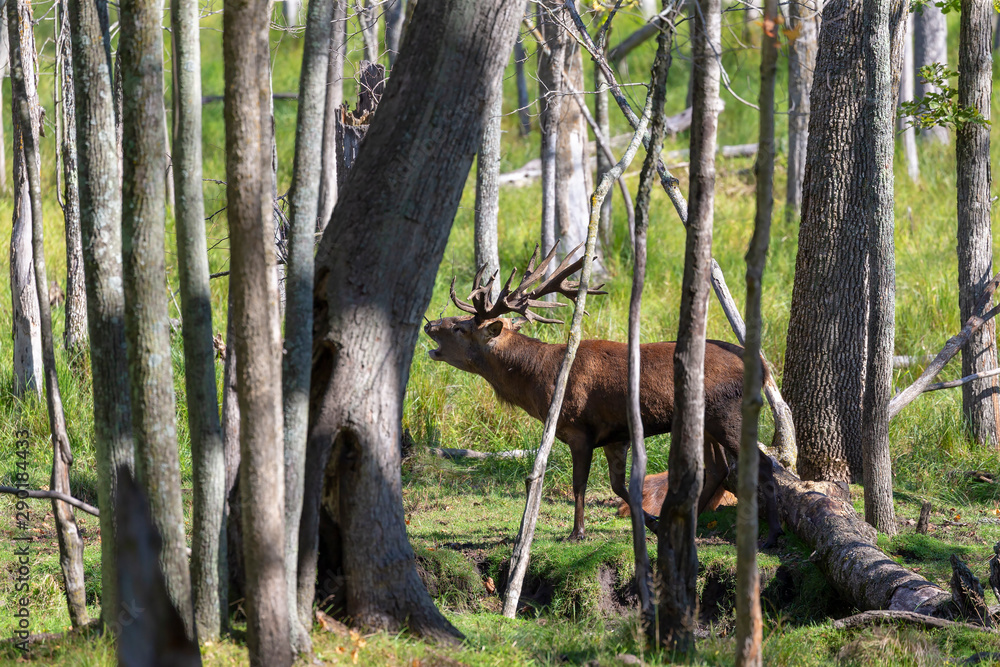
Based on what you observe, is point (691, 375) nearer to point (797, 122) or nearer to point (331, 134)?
point (331, 134)

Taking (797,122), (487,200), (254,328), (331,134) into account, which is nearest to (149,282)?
(254,328)

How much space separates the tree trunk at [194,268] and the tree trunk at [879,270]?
430 cm

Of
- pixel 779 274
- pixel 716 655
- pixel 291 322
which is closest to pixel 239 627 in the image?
pixel 291 322

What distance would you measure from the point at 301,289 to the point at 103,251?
78 cm

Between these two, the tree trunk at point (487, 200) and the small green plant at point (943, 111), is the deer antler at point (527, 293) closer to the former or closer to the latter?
the tree trunk at point (487, 200)

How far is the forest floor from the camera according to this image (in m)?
4.49

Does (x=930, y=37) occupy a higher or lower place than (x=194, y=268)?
higher

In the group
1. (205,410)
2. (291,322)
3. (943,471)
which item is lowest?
(943,471)

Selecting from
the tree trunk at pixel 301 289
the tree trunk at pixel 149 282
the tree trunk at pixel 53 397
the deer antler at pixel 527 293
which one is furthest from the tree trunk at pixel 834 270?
the tree trunk at pixel 53 397

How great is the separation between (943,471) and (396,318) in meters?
5.89

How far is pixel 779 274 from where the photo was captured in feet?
40.0

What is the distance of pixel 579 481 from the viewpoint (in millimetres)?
6812

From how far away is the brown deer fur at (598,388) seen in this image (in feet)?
22.1

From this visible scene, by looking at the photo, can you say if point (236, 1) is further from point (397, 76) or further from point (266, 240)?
point (397, 76)
